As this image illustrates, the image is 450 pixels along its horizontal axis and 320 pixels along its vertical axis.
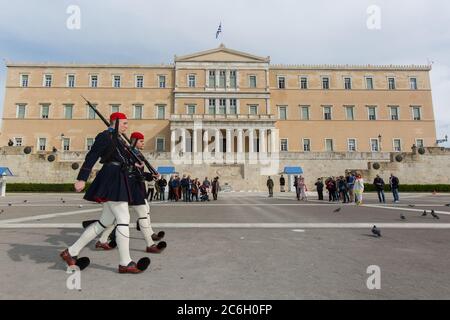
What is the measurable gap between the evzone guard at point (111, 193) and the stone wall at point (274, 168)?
3238cm

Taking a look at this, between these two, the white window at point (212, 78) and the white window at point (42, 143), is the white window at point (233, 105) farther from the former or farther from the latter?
the white window at point (42, 143)

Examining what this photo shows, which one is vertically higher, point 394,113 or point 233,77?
point 233,77

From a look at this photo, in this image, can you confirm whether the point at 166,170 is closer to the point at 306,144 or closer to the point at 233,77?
the point at 233,77

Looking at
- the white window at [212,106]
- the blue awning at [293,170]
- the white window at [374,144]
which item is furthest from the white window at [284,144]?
the white window at [374,144]

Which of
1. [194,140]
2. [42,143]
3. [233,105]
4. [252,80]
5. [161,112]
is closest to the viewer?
[194,140]

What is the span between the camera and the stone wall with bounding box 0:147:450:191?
116 feet

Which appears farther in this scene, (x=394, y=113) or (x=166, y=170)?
(x=394, y=113)

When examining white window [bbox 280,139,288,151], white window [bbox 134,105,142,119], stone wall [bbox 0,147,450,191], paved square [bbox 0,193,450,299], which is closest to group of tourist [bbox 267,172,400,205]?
paved square [bbox 0,193,450,299]

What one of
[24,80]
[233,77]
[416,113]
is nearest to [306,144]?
[233,77]

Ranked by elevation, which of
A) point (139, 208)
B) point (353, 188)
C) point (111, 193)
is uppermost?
point (111, 193)

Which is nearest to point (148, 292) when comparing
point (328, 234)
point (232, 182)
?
point (328, 234)

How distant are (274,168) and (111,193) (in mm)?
37077

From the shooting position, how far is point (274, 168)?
39812 millimetres

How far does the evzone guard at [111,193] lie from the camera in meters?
3.55
